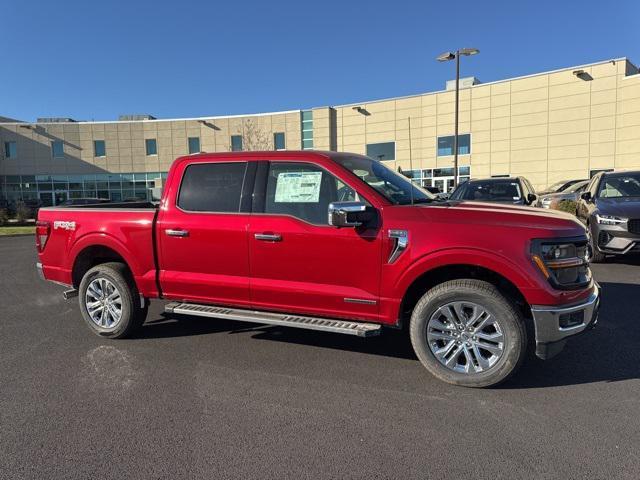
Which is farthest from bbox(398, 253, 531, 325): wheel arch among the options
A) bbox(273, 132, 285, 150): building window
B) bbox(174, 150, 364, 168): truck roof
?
bbox(273, 132, 285, 150): building window

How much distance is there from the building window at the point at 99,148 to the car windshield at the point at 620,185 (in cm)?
5011

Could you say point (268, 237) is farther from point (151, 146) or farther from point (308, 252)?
point (151, 146)

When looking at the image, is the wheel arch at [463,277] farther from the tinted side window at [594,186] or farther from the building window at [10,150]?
the building window at [10,150]

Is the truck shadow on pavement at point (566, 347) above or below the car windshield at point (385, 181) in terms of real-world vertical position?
below

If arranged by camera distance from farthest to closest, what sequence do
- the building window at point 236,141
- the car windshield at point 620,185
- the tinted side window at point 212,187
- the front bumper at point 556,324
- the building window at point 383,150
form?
the building window at point 236,141
the building window at point 383,150
the car windshield at point 620,185
the tinted side window at point 212,187
the front bumper at point 556,324

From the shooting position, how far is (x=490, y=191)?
10.9 meters

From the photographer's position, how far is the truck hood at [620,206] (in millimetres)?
8109

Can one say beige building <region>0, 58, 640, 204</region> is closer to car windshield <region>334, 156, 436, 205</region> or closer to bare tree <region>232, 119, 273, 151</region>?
bare tree <region>232, 119, 273, 151</region>

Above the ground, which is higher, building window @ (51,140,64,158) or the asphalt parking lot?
building window @ (51,140,64,158)

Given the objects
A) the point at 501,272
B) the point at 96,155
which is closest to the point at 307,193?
the point at 501,272

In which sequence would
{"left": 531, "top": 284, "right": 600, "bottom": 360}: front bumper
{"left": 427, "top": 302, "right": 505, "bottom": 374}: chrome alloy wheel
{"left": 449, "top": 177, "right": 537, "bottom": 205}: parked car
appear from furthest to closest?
{"left": 449, "top": 177, "right": 537, "bottom": 205}: parked car < {"left": 427, "top": 302, "right": 505, "bottom": 374}: chrome alloy wheel < {"left": 531, "top": 284, "right": 600, "bottom": 360}: front bumper

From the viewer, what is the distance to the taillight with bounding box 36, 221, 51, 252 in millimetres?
5656

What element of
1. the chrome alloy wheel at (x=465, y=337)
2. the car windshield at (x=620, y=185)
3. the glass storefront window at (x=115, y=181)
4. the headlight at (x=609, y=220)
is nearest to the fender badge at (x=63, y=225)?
the chrome alloy wheel at (x=465, y=337)

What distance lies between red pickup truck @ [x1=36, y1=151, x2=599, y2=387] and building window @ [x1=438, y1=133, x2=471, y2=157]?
38.2 metres
